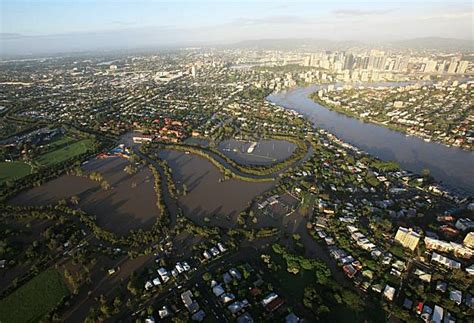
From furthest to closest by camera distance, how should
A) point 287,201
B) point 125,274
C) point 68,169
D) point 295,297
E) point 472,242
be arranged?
point 68,169, point 287,201, point 472,242, point 125,274, point 295,297

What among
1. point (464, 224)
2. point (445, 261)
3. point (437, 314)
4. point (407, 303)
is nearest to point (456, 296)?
point (437, 314)

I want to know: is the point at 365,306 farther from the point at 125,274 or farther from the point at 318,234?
the point at 125,274

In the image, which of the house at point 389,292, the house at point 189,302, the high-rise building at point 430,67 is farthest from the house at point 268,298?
the high-rise building at point 430,67

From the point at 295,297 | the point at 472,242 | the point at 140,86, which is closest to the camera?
the point at 295,297

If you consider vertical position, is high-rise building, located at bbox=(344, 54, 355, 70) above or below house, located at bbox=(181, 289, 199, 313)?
below

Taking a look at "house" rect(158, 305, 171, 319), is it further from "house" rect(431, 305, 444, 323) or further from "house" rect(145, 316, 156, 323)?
"house" rect(431, 305, 444, 323)

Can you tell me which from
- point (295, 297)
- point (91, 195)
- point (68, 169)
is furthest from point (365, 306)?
point (68, 169)

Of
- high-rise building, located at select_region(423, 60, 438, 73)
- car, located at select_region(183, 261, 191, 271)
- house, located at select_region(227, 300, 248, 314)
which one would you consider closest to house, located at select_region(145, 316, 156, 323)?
car, located at select_region(183, 261, 191, 271)
